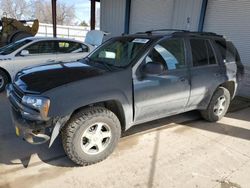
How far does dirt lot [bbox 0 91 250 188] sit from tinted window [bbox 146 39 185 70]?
1268mm

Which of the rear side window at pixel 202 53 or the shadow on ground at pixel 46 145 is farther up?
the rear side window at pixel 202 53

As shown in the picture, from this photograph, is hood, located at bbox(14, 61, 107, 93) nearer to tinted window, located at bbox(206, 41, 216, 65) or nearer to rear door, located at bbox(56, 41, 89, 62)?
tinted window, located at bbox(206, 41, 216, 65)

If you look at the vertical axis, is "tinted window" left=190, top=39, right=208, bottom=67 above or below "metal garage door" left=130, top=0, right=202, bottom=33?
below

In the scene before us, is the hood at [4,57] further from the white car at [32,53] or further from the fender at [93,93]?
the fender at [93,93]

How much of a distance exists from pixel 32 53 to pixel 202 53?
465 centimetres

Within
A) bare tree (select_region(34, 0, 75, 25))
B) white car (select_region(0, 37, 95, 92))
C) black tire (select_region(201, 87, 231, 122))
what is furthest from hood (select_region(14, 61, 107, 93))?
bare tree (select_region(34, 0, 75, 25))

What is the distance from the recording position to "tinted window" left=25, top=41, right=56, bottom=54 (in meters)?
6.88

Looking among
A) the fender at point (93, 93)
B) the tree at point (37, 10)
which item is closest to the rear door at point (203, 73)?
the fender at point (93, 93)

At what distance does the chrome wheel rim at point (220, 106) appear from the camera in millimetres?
4941

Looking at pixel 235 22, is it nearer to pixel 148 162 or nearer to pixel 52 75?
pixel 148 162

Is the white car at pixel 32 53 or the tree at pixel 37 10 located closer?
the white car at pixel 32 53

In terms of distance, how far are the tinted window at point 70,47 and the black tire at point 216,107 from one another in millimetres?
4370

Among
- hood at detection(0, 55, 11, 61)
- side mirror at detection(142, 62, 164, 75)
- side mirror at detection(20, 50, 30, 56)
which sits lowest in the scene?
hood at detection(0, 55, 11, 61)

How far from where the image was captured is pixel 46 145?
12.6 feet
